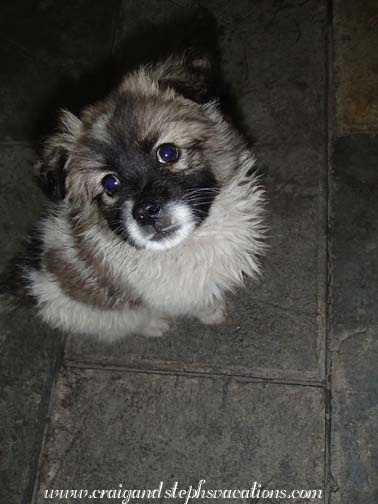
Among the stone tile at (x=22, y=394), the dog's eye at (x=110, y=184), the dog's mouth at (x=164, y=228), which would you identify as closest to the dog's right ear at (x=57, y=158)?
the dog's eye at (x=110, y=184)

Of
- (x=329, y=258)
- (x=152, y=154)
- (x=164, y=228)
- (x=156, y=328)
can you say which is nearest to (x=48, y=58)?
(x=152, y=154)

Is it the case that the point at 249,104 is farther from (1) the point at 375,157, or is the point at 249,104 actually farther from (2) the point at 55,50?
(2) the point at 55,50

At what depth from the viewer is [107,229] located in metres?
2.47

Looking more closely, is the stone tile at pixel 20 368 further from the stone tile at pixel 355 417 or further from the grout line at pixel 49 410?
the stone tile at pixel 355 417

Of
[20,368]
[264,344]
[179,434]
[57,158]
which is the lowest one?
[179,434]

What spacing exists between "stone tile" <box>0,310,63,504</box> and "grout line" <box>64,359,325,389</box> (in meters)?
0.17

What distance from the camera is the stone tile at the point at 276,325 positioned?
3.00 m

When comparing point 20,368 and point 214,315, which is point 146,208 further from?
point 20,368

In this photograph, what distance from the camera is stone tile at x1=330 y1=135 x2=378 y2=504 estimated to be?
2746 millimetres

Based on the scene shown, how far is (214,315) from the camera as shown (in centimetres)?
302

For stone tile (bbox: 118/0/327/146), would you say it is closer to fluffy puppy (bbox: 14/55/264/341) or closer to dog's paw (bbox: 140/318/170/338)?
fluffy puppy (bbox: 14/55/264/341)

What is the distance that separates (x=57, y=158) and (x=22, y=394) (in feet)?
4.73

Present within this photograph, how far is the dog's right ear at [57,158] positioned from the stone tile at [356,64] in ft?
5.72

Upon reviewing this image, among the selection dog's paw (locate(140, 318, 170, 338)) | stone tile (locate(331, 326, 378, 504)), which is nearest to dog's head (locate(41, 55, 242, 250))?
dog's paw (locate(140, 318, 170, 338))
